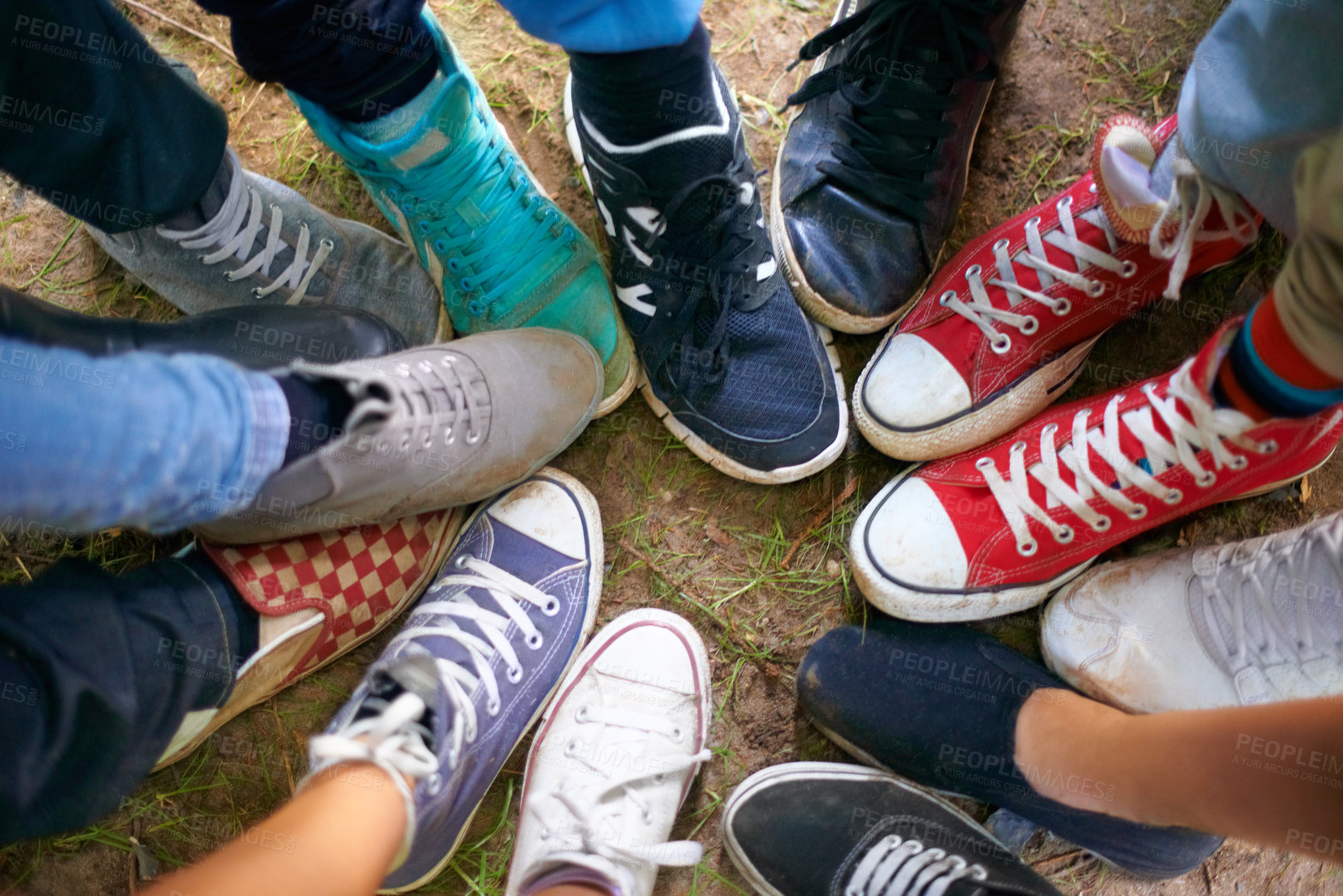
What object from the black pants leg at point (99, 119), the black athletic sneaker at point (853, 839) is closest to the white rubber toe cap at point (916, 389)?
the black athletic sneaker at point (853, 839)

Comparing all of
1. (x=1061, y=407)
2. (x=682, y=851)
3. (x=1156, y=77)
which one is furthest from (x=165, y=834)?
(x=1156, y=77)

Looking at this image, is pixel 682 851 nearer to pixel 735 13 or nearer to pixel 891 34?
pixel 891 34

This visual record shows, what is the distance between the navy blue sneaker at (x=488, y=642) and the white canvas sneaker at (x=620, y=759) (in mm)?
60

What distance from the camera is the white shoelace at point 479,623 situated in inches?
44.9

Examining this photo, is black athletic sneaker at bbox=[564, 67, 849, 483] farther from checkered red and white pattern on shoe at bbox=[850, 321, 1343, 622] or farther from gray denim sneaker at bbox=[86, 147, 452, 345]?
gray denim sneaker at bbox=[86, 147, 452, 345]

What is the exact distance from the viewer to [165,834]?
1.24m

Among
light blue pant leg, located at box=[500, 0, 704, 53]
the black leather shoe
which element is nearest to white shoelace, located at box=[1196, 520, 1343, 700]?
light blue pant leg, located at box=[500, 0, 704, 53]

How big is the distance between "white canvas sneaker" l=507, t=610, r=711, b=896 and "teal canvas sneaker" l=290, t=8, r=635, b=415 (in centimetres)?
42

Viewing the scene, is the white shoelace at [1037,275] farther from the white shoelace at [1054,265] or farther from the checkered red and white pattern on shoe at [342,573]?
the checkered red and white pattern on shoe at [342,573]

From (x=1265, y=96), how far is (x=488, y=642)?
1258 mm

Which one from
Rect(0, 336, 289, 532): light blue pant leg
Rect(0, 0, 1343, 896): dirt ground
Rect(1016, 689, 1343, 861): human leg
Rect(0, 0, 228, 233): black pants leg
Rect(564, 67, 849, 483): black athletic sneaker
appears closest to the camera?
Rect(0, 336, 289, 532): light blue pant leg

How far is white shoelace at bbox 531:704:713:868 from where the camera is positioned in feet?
3.59

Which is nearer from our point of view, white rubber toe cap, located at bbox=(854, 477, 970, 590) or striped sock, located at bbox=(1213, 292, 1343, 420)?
striped sock, located at bbox=(1213, 292, 1343, 420)

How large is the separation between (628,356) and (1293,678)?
1.10m
